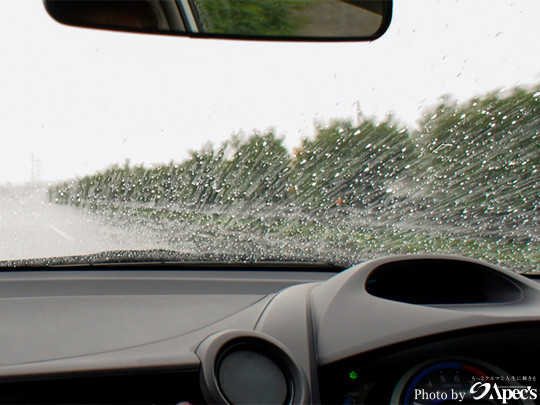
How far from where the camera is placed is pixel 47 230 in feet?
16.1

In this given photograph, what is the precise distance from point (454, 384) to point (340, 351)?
1.65 ft

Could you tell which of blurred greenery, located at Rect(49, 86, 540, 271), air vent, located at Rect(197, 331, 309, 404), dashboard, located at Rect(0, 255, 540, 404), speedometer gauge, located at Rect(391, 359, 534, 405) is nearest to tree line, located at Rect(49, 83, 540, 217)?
blurred greenery, located at Rect(49, 86, 540, 271)

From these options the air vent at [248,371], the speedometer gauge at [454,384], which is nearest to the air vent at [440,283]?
the speedometer gauge at [454,384]

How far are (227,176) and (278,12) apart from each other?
8.52 feet

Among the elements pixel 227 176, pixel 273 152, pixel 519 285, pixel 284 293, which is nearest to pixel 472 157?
pixel 273 152

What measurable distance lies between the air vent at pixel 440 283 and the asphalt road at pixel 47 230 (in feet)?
6.49

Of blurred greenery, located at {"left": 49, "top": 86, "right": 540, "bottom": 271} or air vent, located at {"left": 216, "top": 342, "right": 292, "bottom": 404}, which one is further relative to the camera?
blurred greenery, located at {"left": 49, "top": 86, "right": 540, "bottom": 271}

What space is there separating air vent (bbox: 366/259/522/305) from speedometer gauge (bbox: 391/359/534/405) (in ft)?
1.39

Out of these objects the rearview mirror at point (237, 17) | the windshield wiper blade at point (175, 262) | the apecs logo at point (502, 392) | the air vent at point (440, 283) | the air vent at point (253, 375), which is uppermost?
the rearview mirror at point (237, 17)

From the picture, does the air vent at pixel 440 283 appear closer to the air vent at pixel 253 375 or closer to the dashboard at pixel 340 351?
the dashboard at pixel 340 351

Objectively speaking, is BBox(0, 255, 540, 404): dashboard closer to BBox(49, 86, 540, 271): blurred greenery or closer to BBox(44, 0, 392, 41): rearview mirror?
BBox(44, 0, 392, 41): rearview mirror

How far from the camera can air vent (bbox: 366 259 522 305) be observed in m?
2.58

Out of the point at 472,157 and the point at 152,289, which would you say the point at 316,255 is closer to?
the point at 152,289

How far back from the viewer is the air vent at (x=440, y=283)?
2.58 meters
